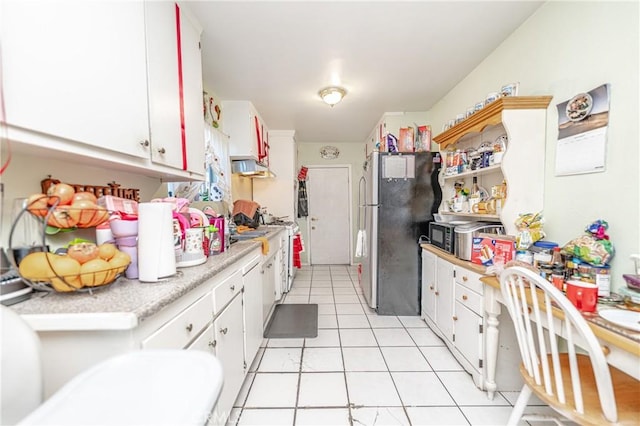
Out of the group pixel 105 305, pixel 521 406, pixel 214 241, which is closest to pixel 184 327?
pixel 105 305

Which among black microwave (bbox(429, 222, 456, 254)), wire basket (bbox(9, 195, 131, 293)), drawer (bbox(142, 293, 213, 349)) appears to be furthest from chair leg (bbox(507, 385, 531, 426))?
wire basket (bbox(9, 195, 131, 293))

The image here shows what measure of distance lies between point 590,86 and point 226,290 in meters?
2.16

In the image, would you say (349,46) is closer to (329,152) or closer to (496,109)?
(496,109)

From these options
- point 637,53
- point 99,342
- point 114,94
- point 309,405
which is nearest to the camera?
point 99,342

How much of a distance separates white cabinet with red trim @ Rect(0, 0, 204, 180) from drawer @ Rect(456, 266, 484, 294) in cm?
196

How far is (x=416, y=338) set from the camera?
89.6 inches

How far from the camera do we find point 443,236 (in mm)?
2232

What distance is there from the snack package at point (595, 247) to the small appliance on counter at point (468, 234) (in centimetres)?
57

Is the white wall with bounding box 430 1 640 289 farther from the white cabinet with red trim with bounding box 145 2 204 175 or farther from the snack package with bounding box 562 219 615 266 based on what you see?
the white cabinet with red trim with bounding box 145 2 204 175

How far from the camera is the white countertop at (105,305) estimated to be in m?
0.71

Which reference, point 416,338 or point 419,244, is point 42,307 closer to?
point 416,338

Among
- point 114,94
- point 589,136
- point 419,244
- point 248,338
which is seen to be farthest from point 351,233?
point 114,94

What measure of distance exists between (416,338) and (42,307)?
7.89ft

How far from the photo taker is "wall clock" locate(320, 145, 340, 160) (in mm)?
4980
